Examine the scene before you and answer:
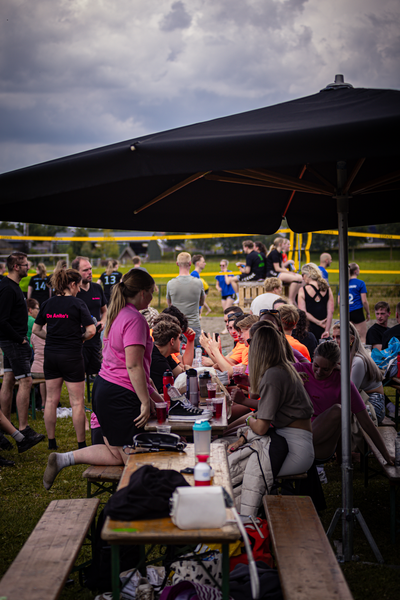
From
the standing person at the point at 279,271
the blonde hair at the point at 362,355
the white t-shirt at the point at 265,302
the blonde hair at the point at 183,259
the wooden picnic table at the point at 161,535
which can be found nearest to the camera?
the wooden picnic table at the point at 161,535

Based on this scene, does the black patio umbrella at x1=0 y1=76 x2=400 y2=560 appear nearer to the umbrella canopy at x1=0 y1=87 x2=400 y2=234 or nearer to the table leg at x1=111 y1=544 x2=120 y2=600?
the umbrella canopy at x1=0 y1=87 x2=400 y2=234

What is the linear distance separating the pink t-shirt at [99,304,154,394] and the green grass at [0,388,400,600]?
1.24 meters

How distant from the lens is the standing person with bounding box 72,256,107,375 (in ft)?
21.6

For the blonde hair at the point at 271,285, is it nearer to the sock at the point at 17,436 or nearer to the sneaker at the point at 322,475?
the sneaker at the point at 322,475

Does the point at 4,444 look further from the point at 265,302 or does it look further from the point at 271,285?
the point at 271,285

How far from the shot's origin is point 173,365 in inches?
199

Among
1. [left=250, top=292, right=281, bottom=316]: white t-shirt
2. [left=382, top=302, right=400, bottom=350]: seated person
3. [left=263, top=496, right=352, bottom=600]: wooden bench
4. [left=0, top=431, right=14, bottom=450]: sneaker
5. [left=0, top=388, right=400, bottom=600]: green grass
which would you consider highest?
[left=250, top=292, right=281, bottom=316]: white t-shirt

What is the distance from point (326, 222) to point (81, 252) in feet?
176

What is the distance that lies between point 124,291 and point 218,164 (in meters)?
1.46

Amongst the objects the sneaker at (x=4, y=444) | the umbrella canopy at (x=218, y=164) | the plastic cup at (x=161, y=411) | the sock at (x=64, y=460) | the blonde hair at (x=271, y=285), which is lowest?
the sneaker at (x=4, y=444)

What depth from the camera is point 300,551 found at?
237 cm

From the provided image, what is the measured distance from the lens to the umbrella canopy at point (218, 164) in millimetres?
1915

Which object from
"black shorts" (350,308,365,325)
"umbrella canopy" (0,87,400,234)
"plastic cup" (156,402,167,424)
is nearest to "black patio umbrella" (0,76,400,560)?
"umbrella canopy" (0,87,400,234)

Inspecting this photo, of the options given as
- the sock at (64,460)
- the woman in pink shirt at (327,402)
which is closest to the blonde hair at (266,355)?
the woman in pink shirt at (327,402)
